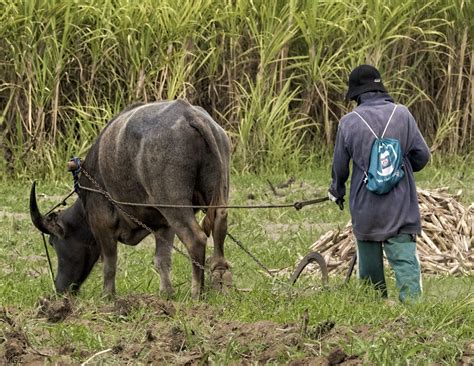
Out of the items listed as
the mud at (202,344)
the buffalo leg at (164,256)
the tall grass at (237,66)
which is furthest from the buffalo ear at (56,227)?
the tall grass at (237,66)

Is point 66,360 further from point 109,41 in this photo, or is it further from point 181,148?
point 109,41

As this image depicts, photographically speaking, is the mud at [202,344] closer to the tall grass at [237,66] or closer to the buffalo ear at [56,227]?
the buffalo ear at [56,227]

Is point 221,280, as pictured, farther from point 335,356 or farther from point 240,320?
point 335,356

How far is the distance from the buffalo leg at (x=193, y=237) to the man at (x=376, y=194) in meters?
0.89

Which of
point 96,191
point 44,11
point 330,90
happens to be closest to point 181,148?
point 96,191

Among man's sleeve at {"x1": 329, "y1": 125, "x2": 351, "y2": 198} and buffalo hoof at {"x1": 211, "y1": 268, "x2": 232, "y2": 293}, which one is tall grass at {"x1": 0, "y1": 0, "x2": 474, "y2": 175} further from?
man's sleeve at {"x1": 329, "y1": 125, "x2": 351, "y2": 198}

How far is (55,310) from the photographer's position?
274 inches

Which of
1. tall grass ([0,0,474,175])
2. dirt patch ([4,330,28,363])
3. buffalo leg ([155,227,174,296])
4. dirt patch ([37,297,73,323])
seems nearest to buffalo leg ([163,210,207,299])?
buffalo leg ([155,227,174,296])

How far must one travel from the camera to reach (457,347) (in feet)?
19.3

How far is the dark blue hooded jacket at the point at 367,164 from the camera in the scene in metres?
7.31

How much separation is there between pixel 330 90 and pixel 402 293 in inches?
303

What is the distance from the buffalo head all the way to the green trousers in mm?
2114

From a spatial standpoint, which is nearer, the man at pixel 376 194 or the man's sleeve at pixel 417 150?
the man at pixel 376 194

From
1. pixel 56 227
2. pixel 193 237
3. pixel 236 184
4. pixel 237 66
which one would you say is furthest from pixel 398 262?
pixel 237 66
